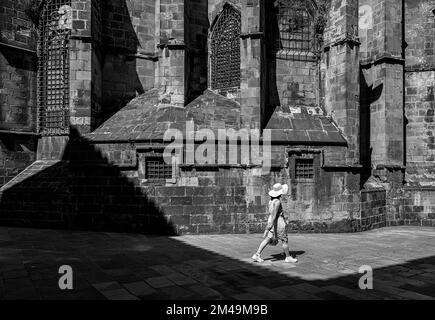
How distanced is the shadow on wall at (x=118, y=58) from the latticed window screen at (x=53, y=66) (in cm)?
156

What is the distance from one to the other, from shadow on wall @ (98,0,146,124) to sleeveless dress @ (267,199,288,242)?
9.41m

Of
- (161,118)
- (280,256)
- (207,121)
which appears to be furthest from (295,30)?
(280,256)

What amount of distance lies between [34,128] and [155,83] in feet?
18.1

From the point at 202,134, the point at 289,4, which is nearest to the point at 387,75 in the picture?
the point at 289,4

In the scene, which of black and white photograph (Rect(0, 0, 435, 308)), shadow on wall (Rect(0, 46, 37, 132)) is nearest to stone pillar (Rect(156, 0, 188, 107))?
black and white photograph (Rect(0, 0, 435, 308))

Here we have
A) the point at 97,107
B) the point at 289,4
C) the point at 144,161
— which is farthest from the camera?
the point at 289,4

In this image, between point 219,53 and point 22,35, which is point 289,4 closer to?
point 219,53

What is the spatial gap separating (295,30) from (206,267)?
37.9 ft

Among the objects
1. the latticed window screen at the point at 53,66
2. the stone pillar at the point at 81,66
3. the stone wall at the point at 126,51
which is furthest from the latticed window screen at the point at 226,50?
the latticed window screen at the point at 53,66

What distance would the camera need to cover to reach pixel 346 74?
13.2 m

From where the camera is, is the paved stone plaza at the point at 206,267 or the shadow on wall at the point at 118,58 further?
the shadow on wall at the point at 118,58

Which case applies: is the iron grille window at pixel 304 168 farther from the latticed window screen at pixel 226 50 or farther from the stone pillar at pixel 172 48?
the stone pillar at pixel 172 48

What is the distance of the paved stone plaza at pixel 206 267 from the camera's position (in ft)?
19.0

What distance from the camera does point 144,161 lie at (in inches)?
469
